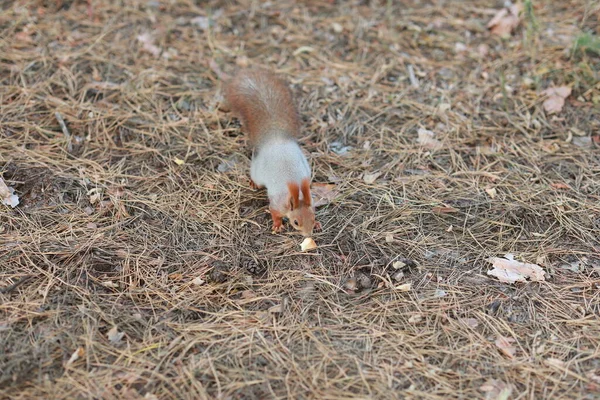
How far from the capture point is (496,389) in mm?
2166

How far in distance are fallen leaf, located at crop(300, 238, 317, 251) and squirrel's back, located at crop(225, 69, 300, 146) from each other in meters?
0.59

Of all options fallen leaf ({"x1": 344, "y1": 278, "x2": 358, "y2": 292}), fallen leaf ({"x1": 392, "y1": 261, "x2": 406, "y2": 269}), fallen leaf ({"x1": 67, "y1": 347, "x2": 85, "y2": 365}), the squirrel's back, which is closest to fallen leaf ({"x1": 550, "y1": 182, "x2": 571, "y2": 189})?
fallen leaf ({"x1": 392, "y1": 261, "x2": 406, "y2": 269})

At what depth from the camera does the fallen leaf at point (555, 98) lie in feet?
11.5

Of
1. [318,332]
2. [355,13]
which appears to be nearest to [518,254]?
[318,332]

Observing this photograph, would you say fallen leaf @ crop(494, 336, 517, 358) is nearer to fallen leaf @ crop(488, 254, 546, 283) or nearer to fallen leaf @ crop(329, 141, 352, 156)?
fallen leaf @ crop(488, 254, 546, 283)

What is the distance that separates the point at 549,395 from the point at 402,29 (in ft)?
8.67

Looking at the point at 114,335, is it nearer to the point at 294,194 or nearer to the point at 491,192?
the point at 294,194

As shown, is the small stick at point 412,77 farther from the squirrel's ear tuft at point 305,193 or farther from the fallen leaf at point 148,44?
the fallen leaf at point 148,44

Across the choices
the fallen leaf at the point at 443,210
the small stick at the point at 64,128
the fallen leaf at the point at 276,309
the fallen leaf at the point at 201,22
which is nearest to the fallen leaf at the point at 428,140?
the fallen leaf at the point at 443,210

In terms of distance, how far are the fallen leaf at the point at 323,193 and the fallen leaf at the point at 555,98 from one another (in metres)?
1.45

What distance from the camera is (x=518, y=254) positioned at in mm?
2715

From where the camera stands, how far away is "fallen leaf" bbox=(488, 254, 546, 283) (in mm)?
2589

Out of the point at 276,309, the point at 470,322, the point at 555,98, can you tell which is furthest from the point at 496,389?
the point at 555,98

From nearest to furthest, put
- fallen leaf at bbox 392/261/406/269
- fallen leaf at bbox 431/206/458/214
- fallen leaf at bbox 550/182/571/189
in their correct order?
fallen leaf at bbox 392/261/406/269, fallen leaf at bbox 431/206/458/214, fallen leaf at bbox 550/182/571/189
